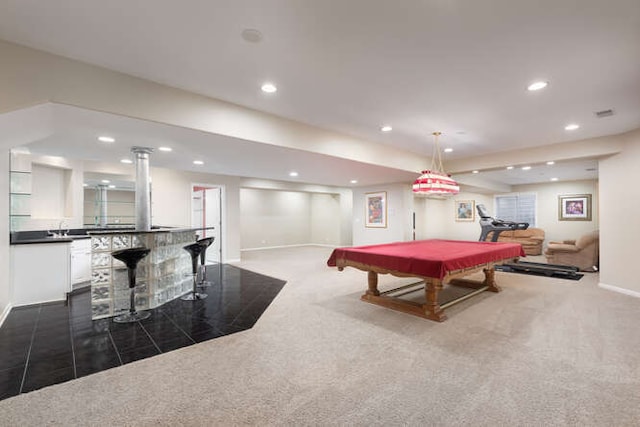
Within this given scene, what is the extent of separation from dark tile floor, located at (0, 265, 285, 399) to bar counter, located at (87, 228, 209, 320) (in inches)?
8.2

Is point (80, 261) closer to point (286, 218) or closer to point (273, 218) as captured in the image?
point (273, 218)

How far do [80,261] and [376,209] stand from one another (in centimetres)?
692

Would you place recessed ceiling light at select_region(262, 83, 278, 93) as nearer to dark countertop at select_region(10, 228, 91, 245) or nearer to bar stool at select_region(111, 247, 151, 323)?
bar stool at select_region(111, 247, 151, 323)

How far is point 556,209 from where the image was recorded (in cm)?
993

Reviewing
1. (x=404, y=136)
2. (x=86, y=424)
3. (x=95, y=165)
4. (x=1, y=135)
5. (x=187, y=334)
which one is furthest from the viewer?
(x=95, y=165)

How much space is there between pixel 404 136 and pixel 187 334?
4.33m

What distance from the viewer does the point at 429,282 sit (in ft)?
11.3

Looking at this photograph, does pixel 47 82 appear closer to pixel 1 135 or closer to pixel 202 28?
pixel 1 135

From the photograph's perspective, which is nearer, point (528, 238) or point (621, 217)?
point (621, 217)

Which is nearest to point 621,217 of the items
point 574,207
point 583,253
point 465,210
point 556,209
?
point 583,253

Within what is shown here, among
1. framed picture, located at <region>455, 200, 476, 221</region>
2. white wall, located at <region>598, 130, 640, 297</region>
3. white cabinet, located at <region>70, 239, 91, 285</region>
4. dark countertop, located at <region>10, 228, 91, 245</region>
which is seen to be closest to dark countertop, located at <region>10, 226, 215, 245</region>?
dark countertop, located at <region>10, 228, 91, 245</region>

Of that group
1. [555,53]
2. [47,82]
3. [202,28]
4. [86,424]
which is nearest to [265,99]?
[202,28]

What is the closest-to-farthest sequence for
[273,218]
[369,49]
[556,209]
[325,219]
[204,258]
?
[369,49], [204,258], [556,209], [273,218], [325,219]

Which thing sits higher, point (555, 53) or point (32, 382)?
point (555, 53)
